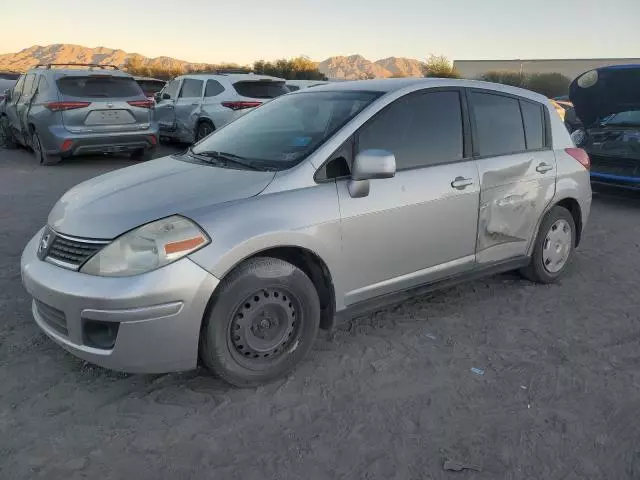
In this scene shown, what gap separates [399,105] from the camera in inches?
150

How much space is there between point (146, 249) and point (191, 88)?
10.3 meters

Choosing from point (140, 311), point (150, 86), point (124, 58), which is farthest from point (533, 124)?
point (124, 58)

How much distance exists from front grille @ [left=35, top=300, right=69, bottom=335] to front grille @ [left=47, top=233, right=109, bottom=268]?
25cm

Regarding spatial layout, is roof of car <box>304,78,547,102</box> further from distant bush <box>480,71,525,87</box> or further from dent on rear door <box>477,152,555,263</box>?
distant bush <box>480,71,525,87</box>

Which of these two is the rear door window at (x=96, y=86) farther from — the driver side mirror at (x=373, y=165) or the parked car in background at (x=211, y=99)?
the driver side mirror at (x=373, y=165)

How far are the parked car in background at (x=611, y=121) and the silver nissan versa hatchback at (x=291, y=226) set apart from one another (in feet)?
13.3

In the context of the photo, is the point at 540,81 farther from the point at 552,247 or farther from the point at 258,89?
the point at 552,247

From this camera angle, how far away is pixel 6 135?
12.9m

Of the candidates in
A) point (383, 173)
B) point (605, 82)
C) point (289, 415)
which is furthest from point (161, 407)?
point (605, 82)

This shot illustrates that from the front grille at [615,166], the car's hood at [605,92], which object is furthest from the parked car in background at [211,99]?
the front grille at [615,166]

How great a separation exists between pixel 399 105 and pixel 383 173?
71 centimetres

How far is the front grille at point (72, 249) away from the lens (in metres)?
2.97

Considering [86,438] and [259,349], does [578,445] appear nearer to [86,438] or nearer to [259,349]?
[259,349]

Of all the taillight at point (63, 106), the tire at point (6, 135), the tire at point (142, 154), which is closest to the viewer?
the taillight at point (63, 106)
